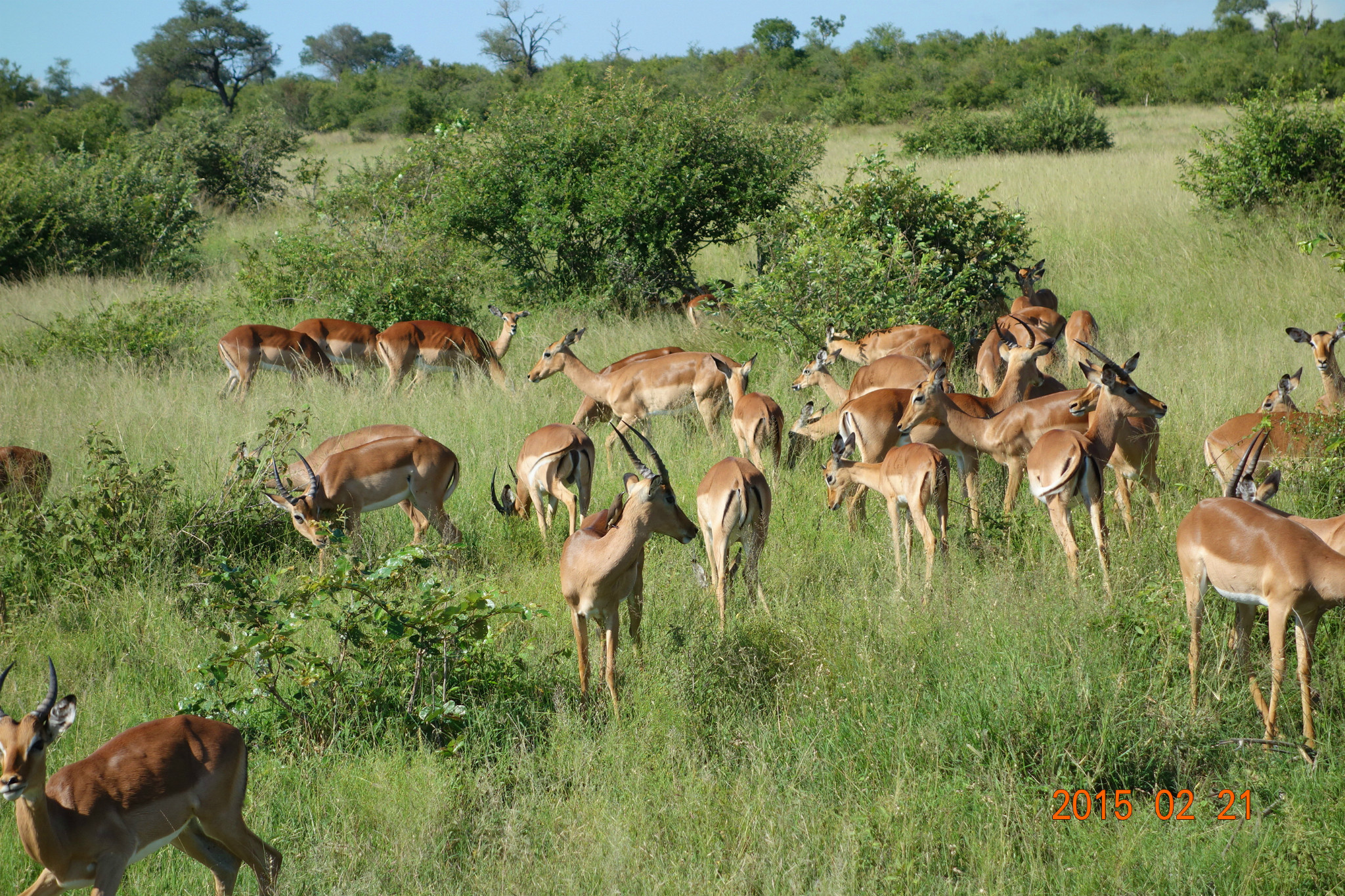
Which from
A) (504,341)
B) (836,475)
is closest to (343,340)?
(504,341)

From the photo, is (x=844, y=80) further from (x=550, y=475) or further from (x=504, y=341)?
(x=550, y=475)

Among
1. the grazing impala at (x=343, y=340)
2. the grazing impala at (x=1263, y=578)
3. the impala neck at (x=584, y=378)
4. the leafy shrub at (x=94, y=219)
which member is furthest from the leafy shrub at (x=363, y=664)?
the leafy shrub at (x=94, y=219)

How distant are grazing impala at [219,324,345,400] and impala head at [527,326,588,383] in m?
1.90

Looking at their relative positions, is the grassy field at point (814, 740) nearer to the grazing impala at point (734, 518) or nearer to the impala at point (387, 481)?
the grazing impala at point (734, 518)

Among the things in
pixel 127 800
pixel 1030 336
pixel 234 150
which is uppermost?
pixel 234 150

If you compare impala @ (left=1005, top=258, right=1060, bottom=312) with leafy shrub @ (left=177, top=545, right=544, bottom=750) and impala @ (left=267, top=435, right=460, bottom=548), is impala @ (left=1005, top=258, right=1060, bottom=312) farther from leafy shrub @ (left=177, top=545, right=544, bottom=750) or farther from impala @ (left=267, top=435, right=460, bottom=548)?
leafy shrub @ (left=177, top=545, right=544, bottom=750)

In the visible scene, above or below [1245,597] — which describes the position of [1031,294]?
above

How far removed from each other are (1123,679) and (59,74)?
167ft

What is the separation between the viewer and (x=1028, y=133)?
2058 cm

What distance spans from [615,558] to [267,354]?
6.48m

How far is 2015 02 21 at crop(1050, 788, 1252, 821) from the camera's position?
3.15 m

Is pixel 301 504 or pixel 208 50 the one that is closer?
pixel 301 504

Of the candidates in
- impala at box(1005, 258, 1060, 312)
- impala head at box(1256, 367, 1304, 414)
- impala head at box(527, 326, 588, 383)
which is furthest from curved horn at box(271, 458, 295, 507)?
impala at box(1005, 258, 1060, 312)

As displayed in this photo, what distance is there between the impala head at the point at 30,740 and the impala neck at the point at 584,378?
17.7 ft
